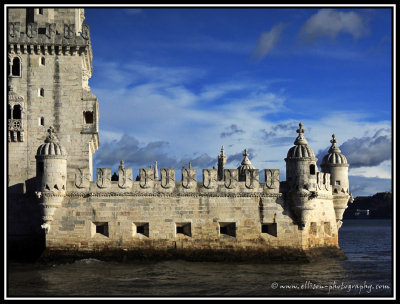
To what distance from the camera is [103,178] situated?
31.2 metres

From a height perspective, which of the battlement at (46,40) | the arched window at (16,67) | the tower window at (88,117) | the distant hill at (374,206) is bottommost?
the distant hill at (374,206)

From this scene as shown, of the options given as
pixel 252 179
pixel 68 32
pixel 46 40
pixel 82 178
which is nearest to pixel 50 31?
pixel 46 40

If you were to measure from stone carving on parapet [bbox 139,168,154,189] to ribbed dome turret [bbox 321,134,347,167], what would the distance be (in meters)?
11.3

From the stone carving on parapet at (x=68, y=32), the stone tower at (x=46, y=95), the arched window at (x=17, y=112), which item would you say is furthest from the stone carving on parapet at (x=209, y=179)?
the stone carving on parapet at (x=68, y=32)

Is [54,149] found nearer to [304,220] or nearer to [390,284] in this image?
[304,220]

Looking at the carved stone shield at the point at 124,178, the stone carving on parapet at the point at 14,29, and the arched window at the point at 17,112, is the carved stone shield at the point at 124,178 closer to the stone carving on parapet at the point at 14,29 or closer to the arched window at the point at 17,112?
the arched window at the point at 17,112

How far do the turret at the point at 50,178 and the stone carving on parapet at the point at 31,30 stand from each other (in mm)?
7652

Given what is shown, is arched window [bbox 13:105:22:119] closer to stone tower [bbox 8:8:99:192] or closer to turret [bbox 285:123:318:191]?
stone tower [bbox 8:8:99:192]

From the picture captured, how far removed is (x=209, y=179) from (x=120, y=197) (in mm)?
5039

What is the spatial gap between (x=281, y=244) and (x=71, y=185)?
1204 centimetres

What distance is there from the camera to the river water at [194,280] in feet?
78.3

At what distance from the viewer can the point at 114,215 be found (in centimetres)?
3105

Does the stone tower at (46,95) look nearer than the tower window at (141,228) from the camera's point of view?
No

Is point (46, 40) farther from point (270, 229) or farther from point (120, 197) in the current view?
point (270, 229)
